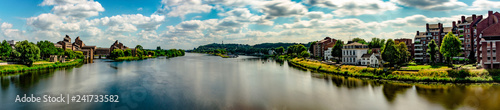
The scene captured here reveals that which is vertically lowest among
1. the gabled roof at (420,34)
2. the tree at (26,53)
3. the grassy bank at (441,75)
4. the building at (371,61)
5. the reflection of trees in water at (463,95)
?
the reflection of trees in water at (463,95)

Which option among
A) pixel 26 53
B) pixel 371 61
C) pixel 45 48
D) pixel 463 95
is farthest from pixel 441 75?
pixel 45 48

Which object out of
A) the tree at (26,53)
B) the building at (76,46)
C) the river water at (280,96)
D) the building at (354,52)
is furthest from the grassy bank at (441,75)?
the building at (76,46)

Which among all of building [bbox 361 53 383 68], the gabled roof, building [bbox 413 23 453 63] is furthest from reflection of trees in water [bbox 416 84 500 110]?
the gabled roof

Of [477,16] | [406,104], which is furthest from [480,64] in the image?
[406,104]

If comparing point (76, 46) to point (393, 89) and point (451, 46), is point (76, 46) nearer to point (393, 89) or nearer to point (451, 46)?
point (393, 89)

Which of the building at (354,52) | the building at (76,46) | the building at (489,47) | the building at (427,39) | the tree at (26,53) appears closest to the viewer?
the building at (489,47)

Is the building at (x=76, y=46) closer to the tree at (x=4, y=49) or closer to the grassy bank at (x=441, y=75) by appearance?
the tree at (x=4, y=49)
